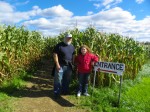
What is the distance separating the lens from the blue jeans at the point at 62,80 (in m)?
9.87

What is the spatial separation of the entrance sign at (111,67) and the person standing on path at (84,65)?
0.92 feet

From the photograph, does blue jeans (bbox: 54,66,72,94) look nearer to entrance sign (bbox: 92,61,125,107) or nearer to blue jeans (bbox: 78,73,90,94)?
blue jeans (bbox: 78,73,90,94)

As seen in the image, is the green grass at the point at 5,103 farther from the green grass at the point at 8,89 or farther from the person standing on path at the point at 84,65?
the person standing on path at the point at 84,65

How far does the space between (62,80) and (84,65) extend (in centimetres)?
102

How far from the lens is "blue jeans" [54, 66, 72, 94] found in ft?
32.4

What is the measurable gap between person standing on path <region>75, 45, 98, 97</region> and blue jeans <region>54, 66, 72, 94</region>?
423 millimetres

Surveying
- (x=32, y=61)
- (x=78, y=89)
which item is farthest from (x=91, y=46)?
(x=32, y=61)

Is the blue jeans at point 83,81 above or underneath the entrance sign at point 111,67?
underneath

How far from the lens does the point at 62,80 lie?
10516mm

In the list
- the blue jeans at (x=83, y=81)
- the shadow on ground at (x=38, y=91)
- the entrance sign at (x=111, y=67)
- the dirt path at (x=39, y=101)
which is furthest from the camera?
the blue jeans at (x=83, y=81)

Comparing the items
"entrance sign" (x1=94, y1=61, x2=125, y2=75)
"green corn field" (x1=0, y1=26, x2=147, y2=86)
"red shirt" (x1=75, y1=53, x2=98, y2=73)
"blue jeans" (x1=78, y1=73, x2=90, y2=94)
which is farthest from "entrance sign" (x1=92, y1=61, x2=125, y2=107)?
"green corn field" (x1=0, y1=26, x2=147, y2=86)

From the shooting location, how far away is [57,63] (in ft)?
31.7

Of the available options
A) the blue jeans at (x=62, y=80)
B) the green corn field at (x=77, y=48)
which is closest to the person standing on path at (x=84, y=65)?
the blue jeans at (x=62, y=80)

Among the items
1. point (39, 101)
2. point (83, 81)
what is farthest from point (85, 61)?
point (39, 101)
